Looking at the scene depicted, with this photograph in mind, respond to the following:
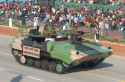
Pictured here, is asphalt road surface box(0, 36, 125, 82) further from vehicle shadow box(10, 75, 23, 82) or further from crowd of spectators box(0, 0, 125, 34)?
crowd of spectators box(0, 0, 125, 34)

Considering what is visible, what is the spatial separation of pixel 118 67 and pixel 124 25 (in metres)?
4.67

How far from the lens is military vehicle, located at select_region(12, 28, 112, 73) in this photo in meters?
18.9

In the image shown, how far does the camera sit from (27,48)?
2047cm

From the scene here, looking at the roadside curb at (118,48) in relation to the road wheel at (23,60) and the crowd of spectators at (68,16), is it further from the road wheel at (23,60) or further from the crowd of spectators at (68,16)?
the road wheel at (23,60)

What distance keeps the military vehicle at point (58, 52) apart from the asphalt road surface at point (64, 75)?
1.11 feet

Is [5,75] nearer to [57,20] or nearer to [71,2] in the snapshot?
[57,20]

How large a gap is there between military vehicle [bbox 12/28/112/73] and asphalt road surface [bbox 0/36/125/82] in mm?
339

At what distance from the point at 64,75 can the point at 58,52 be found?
943 millimetres

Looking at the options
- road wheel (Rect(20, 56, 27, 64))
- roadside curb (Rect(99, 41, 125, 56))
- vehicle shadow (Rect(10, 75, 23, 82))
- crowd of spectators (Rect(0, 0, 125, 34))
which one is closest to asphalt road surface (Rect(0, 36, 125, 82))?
vehicle shadow (Rect(10, 75, 23, 82))

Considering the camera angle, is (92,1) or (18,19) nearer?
(18,19)

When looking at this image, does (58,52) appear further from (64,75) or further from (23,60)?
(23,60)

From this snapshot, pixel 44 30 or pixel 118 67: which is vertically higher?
pixel 44 30

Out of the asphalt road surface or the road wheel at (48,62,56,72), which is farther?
the road wheel at (48,62,56,72)

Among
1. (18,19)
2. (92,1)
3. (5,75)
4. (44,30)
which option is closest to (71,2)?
(92,1)
